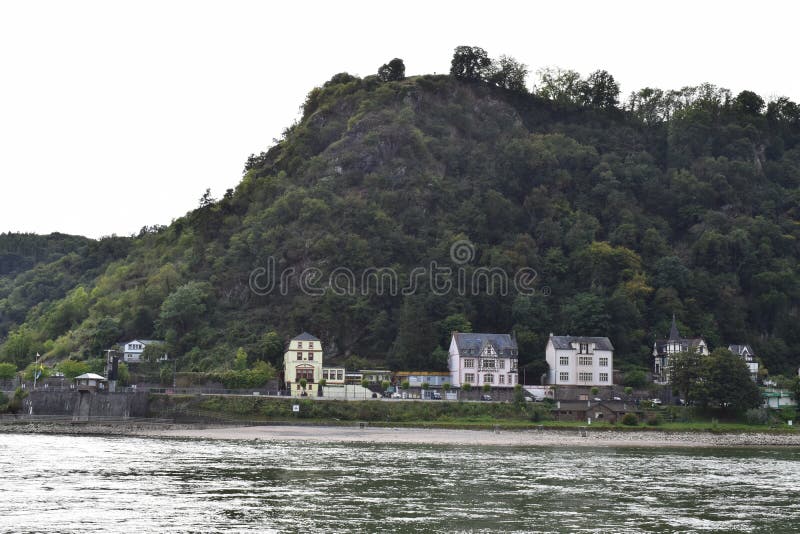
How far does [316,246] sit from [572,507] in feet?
253

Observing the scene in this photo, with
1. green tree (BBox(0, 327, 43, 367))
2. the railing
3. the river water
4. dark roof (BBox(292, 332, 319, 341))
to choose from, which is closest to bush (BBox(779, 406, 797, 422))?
the river water

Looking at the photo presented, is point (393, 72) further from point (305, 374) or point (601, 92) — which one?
point (305, 374)

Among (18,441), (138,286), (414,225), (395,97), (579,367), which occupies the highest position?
(395,97)

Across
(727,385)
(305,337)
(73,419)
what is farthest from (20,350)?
(727,385)

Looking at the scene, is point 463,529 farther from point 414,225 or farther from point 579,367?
point 414,225

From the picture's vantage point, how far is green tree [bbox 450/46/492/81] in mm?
150375

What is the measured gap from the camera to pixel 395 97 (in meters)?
139

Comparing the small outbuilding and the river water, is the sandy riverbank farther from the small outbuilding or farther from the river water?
the small outbuilding

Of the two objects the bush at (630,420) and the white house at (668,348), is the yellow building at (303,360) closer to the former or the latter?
the bush at (630,420)

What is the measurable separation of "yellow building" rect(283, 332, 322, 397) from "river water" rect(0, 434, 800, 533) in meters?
31.4

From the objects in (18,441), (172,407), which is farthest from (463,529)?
(172,407)

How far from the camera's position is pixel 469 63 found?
151125mm

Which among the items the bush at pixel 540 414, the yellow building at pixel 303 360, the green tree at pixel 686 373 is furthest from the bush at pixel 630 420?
the yellow building at pixel 303 360

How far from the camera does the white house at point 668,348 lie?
304 ft
